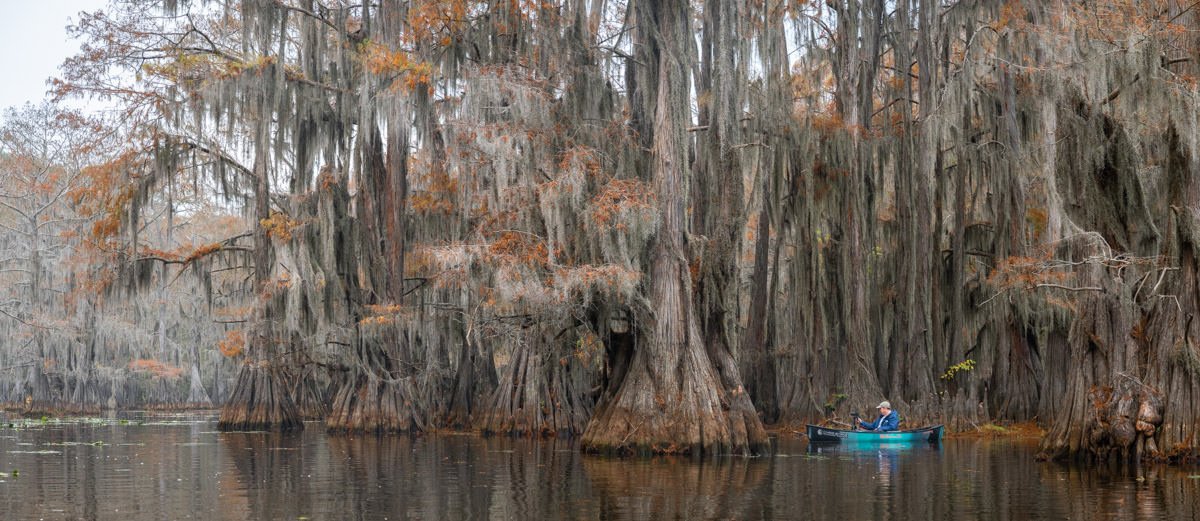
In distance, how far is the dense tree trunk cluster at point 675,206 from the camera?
1666cm

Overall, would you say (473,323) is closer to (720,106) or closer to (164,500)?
(720,106)

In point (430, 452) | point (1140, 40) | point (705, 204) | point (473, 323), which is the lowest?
point (430, 452)

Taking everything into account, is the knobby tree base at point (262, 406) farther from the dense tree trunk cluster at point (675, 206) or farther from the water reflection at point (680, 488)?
the water reflection at point (680, 488)

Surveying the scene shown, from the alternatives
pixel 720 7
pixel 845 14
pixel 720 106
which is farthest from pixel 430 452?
pixel 845 14

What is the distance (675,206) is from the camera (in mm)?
18984

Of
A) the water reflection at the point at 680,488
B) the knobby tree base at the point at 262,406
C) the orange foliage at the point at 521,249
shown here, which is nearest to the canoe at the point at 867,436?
the water reflection at the point at 680,488

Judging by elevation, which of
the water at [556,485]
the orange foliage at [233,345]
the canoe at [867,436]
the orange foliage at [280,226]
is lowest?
the canoe at [867,436]

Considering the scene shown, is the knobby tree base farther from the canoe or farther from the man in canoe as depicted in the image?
the man in canoe

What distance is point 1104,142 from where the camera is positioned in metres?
16.5

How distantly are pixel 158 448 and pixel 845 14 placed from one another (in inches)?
626

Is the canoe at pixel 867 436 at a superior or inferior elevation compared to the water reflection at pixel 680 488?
inferior

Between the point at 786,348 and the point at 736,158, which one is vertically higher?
the point at 736,158

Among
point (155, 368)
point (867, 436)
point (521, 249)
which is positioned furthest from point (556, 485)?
point (155, 368)

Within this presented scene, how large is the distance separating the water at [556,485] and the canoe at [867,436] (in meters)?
0.58
